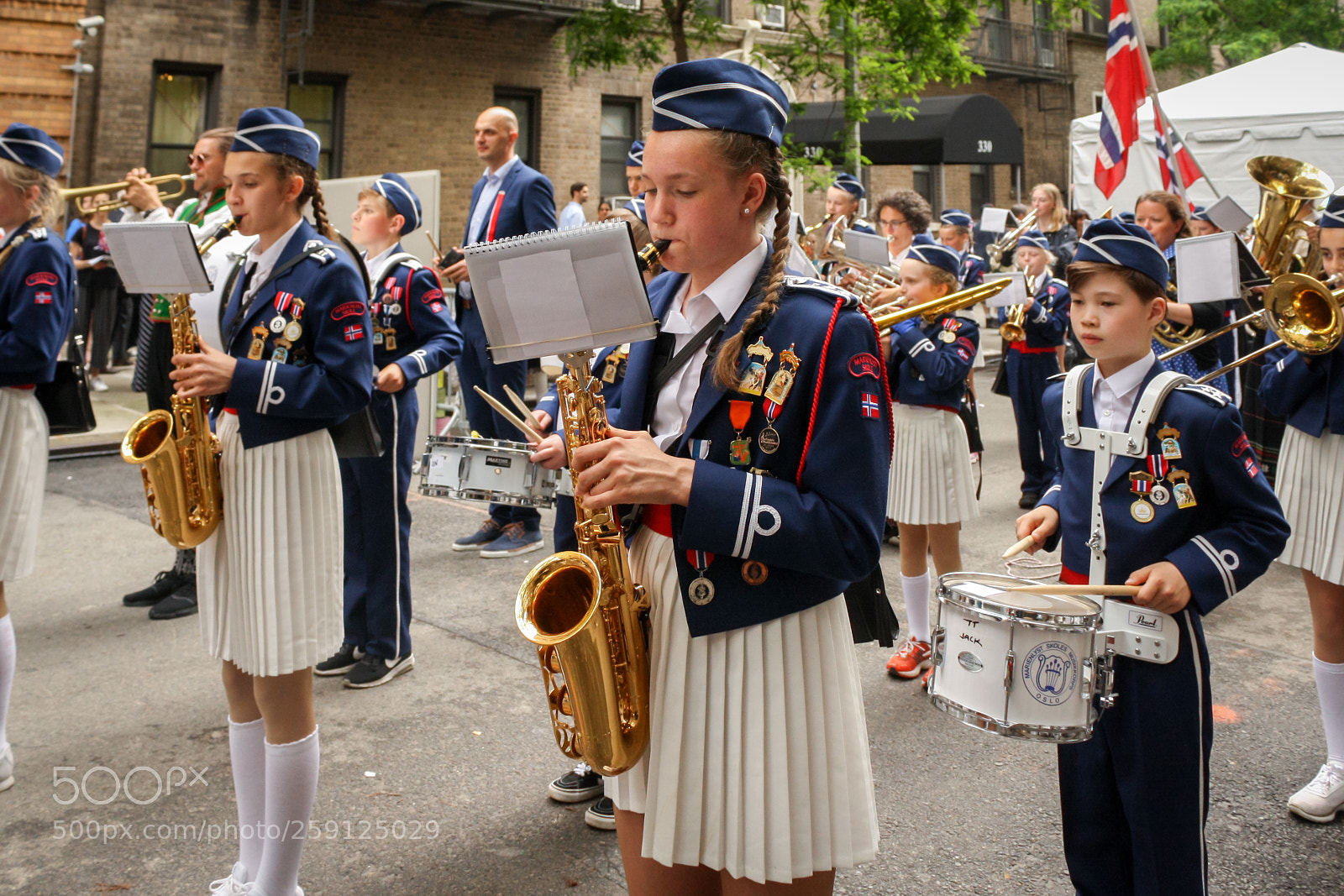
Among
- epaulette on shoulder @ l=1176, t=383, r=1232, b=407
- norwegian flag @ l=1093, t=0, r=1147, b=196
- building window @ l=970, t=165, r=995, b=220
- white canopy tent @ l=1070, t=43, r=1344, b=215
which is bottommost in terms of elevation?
epaulette on shoulder @ l=1176, t=383, r=1232, b=407

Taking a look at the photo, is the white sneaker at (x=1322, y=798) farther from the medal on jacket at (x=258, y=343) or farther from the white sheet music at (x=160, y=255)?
the white sheet music at (x=160, y=255)

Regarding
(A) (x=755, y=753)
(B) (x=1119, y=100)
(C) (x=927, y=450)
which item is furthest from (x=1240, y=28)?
(A) (x=755, y=753)

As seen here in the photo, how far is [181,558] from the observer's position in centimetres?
638

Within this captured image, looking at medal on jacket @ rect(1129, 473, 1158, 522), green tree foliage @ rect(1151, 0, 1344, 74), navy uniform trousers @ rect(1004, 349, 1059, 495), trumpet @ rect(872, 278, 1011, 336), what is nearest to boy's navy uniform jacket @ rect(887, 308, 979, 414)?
trumpet @ rect(872, 278, 1011, 336)

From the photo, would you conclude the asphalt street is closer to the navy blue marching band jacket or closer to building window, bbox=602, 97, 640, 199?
the navy blue marching band jacket

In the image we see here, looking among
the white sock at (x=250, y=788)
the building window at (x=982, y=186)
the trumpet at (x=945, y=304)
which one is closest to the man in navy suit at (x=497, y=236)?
the trumpet at (x=945, y=304)

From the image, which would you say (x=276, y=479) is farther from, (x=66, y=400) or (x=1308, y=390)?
(x=1308, y=390)

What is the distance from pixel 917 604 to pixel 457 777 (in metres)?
2.34

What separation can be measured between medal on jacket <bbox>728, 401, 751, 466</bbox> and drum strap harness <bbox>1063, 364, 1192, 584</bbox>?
1301 millimetres

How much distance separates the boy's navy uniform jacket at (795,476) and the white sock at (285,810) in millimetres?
1698

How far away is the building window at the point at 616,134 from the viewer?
20.7m

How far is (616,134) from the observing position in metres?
20.8

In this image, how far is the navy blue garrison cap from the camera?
2.02 metres

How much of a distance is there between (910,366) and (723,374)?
3.63 metres
